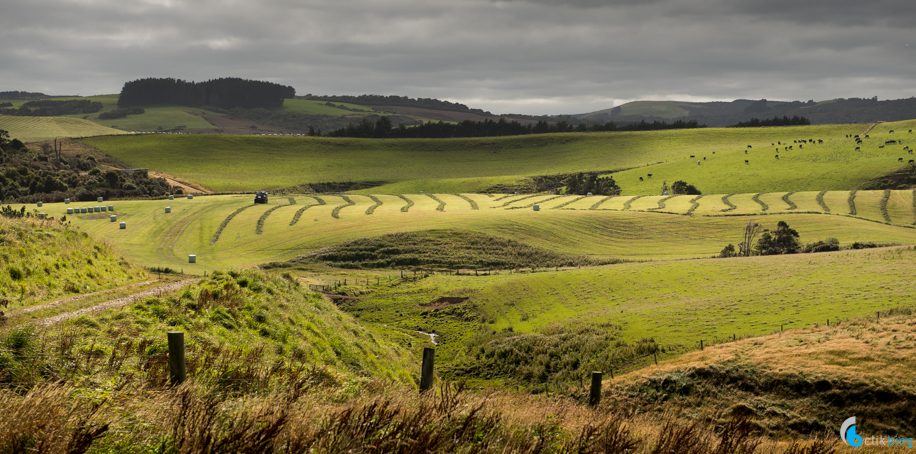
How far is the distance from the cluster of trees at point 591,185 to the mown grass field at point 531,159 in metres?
3.35

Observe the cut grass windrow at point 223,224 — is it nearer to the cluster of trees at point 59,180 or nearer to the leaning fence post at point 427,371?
the cluster of trees at point 59,180

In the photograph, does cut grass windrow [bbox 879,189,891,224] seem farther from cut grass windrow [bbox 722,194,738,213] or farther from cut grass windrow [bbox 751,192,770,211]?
cut grass windrow [bbox 722,194,738,213]

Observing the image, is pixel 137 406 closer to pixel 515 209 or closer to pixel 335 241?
pixel 335 241

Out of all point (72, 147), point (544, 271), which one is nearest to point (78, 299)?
point (544, 271)

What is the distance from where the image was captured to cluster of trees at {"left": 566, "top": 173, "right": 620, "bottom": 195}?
4719 inches

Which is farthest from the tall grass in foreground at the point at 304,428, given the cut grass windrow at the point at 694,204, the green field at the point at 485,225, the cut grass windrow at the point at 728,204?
the cut grass windrow at the point at 728,204

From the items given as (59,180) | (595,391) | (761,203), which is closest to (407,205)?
(761,203)

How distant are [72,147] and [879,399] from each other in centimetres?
16047

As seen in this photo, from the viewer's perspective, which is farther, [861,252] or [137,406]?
[861,252]

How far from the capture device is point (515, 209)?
286 ft

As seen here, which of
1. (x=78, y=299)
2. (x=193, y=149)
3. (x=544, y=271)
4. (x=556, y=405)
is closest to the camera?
(x=556, y=405)

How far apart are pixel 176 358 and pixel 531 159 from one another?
525 ft

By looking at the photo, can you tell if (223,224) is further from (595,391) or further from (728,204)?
(728,204)

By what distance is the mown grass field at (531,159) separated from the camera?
120 metres
